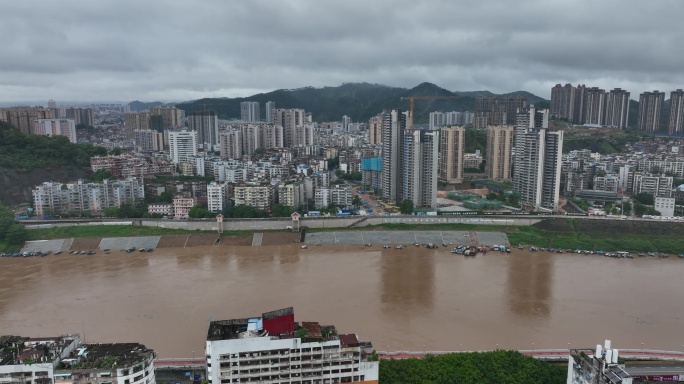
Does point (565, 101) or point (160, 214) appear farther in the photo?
point (565, 101)

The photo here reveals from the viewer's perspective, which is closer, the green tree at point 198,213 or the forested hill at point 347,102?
Answer: the green tree at point 198,213

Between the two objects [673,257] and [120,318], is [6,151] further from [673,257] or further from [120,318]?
[673,257]

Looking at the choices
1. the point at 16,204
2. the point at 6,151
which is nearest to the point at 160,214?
the point at 16,204

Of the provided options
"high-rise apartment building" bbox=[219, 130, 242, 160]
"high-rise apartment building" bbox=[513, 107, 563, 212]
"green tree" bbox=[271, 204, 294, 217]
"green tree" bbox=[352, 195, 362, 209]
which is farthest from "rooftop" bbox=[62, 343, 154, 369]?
"high-rise apartment building" bbox=[219, 130, 242, 160]

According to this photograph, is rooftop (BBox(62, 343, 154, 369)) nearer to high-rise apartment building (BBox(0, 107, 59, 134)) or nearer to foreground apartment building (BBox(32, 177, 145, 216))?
foreground apartment building (BBox(32, 177, 145, 216))

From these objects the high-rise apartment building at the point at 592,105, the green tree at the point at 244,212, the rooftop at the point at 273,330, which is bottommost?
the green tree at the point at 244,212

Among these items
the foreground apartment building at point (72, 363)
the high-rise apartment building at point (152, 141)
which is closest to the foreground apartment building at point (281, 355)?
the foreground apartment building at point (72, 363)

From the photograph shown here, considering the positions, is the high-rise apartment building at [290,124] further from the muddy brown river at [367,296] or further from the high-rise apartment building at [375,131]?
the muddy brown river at [367,296]

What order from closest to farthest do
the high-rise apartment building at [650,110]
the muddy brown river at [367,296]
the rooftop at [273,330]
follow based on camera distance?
the rooftop at [273,330] → the muddy brown river at [367,296] → the high-rise apartment building at [650,110]
